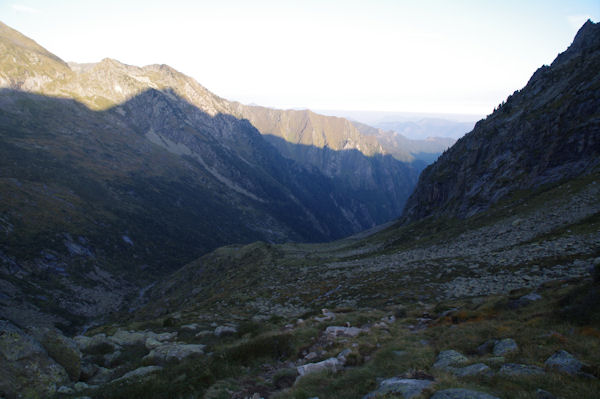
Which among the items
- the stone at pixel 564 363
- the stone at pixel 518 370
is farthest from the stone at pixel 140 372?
the stone at pixel 564 363

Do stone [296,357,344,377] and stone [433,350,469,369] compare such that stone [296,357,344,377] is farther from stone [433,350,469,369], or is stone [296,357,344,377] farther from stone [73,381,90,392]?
stone [73,381,90,392]

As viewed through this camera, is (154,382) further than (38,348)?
No

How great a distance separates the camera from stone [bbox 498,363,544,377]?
8.69 metres

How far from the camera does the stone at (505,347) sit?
1085 centimetres

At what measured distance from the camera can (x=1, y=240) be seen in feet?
285

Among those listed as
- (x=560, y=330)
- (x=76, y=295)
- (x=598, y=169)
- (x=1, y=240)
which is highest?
(x=598, y=169)

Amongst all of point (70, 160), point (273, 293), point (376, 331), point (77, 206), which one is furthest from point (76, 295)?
point (70, 160)

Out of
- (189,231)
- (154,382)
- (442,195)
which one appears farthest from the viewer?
(189,231)

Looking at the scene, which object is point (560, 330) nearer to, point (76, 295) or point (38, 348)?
point (38, 348)

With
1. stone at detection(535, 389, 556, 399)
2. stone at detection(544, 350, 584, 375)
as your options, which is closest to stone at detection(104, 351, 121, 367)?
stone at detection(535, 389, 556, 399)

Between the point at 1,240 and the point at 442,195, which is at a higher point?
the point at 442,195

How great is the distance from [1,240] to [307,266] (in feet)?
298

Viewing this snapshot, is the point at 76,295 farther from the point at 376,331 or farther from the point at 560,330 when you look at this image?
the point at 560,330

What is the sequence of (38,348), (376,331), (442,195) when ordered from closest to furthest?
(38,348)
(376,331)
(442,195)
